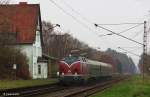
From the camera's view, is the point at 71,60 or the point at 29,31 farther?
the point at 29,31

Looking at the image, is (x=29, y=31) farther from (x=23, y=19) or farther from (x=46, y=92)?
(x=46, y=92)

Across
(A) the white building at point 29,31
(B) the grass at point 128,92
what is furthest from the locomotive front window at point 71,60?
(A) the white building at point 29,31

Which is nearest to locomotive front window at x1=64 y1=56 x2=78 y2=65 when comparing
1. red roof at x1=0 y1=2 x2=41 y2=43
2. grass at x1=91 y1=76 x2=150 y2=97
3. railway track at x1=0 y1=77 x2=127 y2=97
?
railway track at x1=0 y1=77 x2=127 y2=97

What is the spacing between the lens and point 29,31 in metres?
74.3

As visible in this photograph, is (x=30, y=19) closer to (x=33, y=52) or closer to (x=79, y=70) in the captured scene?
(x=33, y=52)

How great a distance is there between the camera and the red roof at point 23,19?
74000 millimetres

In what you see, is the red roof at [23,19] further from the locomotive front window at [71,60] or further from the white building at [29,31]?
the locomotive front window at [71,60]

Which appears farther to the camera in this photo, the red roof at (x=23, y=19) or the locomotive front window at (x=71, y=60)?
the red roof at (x=23, y=19)

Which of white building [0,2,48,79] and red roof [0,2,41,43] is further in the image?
red roof [0,2,41,43]

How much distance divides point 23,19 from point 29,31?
2.76 meters

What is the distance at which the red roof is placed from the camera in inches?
2913

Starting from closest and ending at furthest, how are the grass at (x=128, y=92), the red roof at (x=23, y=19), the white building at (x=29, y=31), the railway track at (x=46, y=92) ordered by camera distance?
the grass at (x=128, y=92), the railway track at (x=46, y=92), the white building at (x=29, y=31), the red roof at (x=23, y=19)

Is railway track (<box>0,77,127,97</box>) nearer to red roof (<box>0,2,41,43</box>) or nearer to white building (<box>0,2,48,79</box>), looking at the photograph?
white building (<box>0,2,48,79</box>)

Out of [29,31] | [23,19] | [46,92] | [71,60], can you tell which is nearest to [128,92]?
[46,92]
